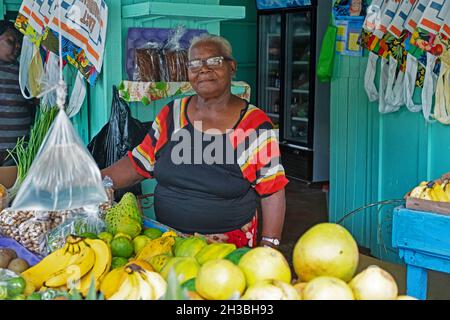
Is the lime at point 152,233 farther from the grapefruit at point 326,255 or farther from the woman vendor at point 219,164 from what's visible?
the grapefruit at point 326,255

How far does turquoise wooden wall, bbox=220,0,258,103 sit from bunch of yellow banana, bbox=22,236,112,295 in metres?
7.18

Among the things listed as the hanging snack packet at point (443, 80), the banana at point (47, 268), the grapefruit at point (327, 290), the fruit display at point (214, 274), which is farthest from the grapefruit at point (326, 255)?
the hanging snack packet at point (443, 80)

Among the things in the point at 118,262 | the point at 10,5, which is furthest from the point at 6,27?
the point at 118,262

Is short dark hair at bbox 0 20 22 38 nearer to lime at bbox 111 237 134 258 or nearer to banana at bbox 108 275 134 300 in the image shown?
lime at bbox 111 237 134 258

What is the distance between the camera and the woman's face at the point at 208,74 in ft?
9.49

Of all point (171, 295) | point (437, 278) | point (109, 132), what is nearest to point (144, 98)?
point (109, 132)

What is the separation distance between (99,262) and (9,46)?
3.34m

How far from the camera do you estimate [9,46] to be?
16.5 feet

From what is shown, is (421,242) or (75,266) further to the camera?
(421,242)

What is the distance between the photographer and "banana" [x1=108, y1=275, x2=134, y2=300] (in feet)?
5.51

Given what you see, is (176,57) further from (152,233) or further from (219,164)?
(152,233)

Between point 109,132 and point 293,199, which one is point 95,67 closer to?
point 109,132

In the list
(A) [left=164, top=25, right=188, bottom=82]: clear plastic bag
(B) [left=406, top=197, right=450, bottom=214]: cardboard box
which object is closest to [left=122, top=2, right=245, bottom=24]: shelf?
(A) [left=164, top=25, right=188, bottom=82]: clear plastic bag
